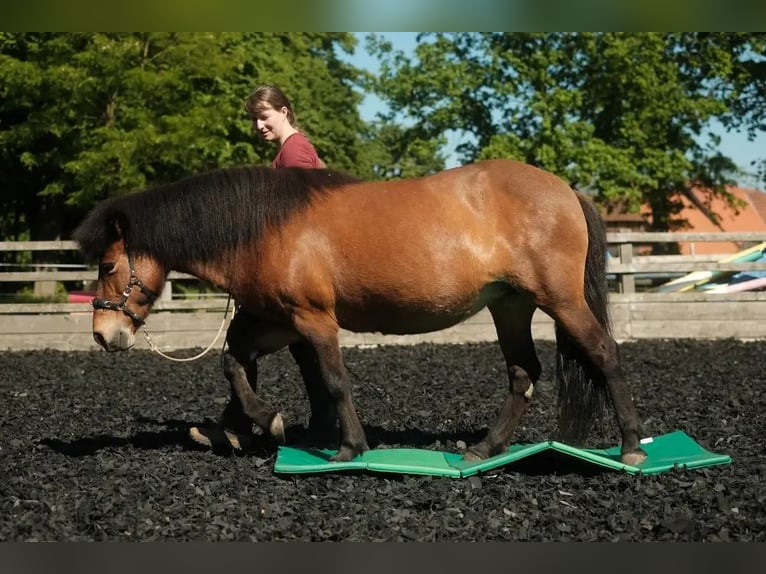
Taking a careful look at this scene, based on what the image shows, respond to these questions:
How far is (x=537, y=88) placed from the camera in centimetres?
3061

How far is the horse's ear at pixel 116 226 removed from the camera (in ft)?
17.6

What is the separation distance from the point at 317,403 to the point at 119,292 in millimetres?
1430

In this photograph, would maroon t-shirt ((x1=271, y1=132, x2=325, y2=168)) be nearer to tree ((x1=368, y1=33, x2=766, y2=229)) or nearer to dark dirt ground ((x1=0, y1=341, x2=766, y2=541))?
dark dirt ground ((x1=0, y1=341, x2=766, y2=541))

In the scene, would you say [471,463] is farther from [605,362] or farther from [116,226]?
[116,226]

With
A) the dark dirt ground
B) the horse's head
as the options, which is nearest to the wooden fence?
the dark dirt ground

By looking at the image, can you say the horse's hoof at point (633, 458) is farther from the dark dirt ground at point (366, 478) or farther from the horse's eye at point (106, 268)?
the horse's eye at point (106, 268)

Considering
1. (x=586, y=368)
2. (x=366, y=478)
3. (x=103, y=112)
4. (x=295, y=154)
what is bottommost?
(x=366, y=478)

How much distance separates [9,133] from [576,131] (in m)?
16.8

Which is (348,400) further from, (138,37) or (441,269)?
(138,37)

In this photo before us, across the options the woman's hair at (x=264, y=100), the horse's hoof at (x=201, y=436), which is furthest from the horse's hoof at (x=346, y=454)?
the woman's hair at (x=264, y=100)

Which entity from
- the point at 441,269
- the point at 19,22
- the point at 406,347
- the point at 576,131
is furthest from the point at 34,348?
the point at 576,131

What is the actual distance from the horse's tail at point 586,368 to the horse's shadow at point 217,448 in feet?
2.74

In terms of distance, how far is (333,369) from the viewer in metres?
5.23

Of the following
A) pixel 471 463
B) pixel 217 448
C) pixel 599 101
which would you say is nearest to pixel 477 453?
pixel 471 463
